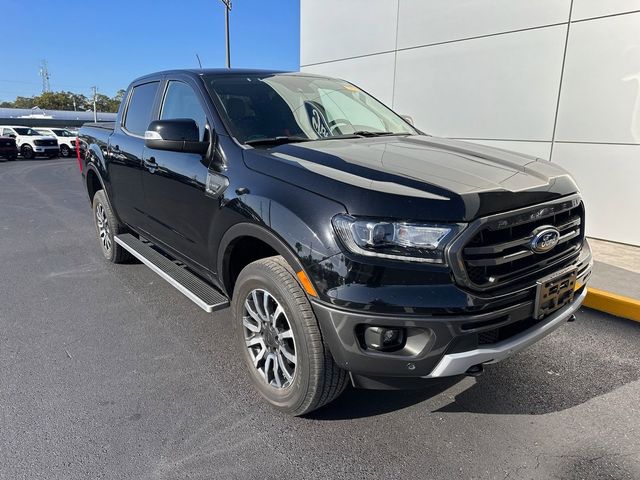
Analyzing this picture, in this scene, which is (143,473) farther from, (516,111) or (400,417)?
(516,111)

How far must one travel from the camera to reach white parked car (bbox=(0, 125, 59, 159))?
949 inches

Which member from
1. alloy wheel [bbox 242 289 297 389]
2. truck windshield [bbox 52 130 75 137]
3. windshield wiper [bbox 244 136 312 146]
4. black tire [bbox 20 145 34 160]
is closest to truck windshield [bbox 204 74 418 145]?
windshield wiper [bbox 244 136 312 146]

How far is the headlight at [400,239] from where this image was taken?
206cm

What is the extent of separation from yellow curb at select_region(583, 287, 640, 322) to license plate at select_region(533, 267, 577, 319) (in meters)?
1.85

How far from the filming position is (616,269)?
509 cm

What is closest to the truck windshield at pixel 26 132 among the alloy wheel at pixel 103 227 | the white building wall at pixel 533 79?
the white building wall at pixel 533 79

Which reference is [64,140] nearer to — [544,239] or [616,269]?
[616,269]

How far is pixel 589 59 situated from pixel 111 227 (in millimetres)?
6409

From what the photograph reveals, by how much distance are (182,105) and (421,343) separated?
2568mm

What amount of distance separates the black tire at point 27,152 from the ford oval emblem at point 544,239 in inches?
1081

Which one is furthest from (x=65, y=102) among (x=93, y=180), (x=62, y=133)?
(x=93, y=180)

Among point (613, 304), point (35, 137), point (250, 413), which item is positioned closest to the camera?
point (250, 413)

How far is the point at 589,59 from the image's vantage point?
249 inches

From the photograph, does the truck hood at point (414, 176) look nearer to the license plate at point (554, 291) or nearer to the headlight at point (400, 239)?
the headlight at point (400, 239)
